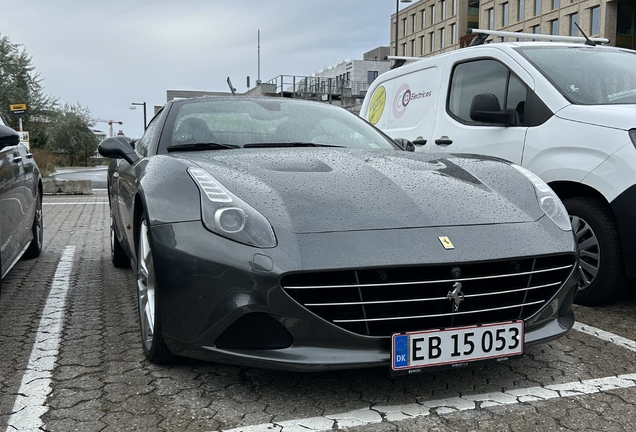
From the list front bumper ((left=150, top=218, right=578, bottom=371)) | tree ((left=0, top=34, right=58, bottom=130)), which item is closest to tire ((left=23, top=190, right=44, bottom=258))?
front bumper ((left=150, top=218, right=578, bottom=371))

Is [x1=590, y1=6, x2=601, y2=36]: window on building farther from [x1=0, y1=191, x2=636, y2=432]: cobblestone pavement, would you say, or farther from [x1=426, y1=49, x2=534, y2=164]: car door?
[x1=0, y1=191, x2=636, y2=432]: cobblestone pavement

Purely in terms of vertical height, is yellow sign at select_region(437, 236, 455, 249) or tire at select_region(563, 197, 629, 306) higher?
yellow sign at select_region(437, 236, 455, 249)

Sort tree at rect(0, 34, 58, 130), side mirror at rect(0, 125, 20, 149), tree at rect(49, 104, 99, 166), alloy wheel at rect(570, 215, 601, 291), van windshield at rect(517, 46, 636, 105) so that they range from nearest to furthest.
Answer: side mirror at rect(0, 125, 20, 149), alloy wheel at rect(570, 215, 601, 291), van windshield at rect(517, 46, 636, 105), tree at rect(0, 34, 58, 130), tree at rect(49, 104, 99, 166)

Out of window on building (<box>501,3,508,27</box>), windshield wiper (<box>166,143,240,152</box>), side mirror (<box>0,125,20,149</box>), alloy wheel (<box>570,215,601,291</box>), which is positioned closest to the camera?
windshield wiper (<box>166,143,240,152</box>)

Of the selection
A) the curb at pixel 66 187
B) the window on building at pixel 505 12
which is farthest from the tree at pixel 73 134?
the curb at pixel 66 187

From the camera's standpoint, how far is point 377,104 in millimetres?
7039

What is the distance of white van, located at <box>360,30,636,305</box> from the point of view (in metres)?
3.69

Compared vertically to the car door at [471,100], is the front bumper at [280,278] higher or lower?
lower

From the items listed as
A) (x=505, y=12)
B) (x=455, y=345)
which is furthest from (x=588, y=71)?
(x=505, y=12)

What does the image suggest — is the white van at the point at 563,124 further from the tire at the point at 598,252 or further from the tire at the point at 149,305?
the tire at the point at 149,305

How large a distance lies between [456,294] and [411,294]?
0.18 meters

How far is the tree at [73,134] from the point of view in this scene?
57.5 m

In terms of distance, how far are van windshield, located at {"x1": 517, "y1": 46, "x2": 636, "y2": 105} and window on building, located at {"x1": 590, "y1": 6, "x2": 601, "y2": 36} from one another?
38.4 meters

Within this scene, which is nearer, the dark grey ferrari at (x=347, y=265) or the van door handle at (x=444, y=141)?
the dark grey ferrari at (x=347, y=265)
